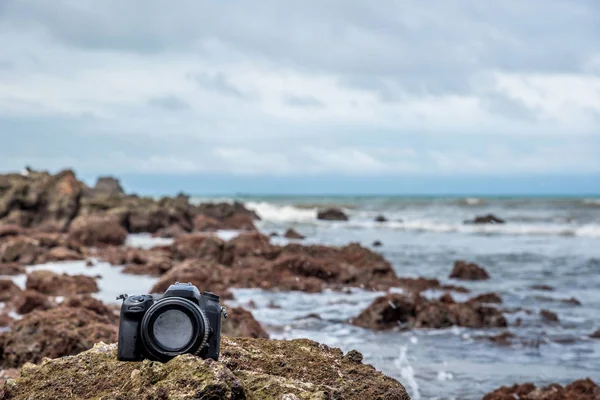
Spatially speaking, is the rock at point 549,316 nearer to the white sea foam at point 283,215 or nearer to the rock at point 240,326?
the rock at point 240,326

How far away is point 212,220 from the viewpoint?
31094 millimetres

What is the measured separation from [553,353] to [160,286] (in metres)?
6.28

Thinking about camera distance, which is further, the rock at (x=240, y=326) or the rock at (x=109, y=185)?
the rock at (x=109, y=185)

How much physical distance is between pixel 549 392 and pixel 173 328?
532cm

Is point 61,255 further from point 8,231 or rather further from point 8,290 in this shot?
point 8,290

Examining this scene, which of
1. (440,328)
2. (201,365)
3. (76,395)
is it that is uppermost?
(201,365)

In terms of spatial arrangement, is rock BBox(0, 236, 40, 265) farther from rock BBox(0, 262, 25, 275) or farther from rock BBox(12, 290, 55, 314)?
Answer: rock BBox(12, 290, 55, 314)

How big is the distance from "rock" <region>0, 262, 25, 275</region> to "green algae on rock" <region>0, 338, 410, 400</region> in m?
11.6

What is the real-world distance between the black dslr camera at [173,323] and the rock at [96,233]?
60.0ft

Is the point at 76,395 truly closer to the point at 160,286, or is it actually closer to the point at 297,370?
the point at 297,370

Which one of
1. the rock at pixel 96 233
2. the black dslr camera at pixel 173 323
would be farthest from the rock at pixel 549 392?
the rock at pixel 96 233

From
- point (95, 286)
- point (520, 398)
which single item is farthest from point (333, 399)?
point (95, 286)

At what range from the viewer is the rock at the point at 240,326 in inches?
334

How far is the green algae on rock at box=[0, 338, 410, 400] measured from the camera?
2.64m
